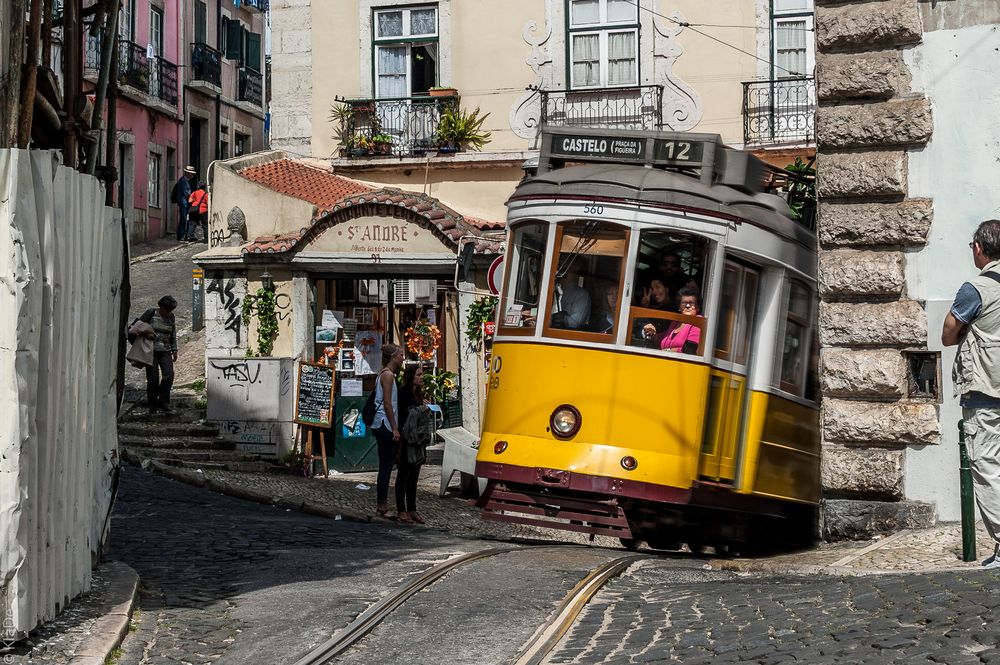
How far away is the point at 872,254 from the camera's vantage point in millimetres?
11523

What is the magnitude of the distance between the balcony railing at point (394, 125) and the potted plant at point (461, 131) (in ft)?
0.39

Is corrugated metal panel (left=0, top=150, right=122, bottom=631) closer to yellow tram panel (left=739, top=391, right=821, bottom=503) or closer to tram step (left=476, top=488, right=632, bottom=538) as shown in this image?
tram step (left=476, top=488, right=632, bottom=538)

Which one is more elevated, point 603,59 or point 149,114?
point 149,114

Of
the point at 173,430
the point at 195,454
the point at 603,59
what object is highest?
the point at 603,59

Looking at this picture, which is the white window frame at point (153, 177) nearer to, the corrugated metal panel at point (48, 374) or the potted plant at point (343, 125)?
the potted plant at point (343, 125)

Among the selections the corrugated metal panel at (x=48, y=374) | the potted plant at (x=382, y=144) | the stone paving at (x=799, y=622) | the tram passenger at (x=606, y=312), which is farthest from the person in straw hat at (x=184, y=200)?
the stone paving at (x=799, y=622)

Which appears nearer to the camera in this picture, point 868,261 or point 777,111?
point 868,261

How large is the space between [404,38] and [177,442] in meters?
8.57

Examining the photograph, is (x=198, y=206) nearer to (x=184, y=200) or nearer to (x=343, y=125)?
(x=184, y=200)

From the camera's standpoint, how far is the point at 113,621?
7949 mm

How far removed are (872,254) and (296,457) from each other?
401 inches

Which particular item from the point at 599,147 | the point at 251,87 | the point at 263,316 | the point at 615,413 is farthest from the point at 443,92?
the point at 251,87

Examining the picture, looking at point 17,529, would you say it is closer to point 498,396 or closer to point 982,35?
point 498,396

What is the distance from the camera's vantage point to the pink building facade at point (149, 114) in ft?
134
